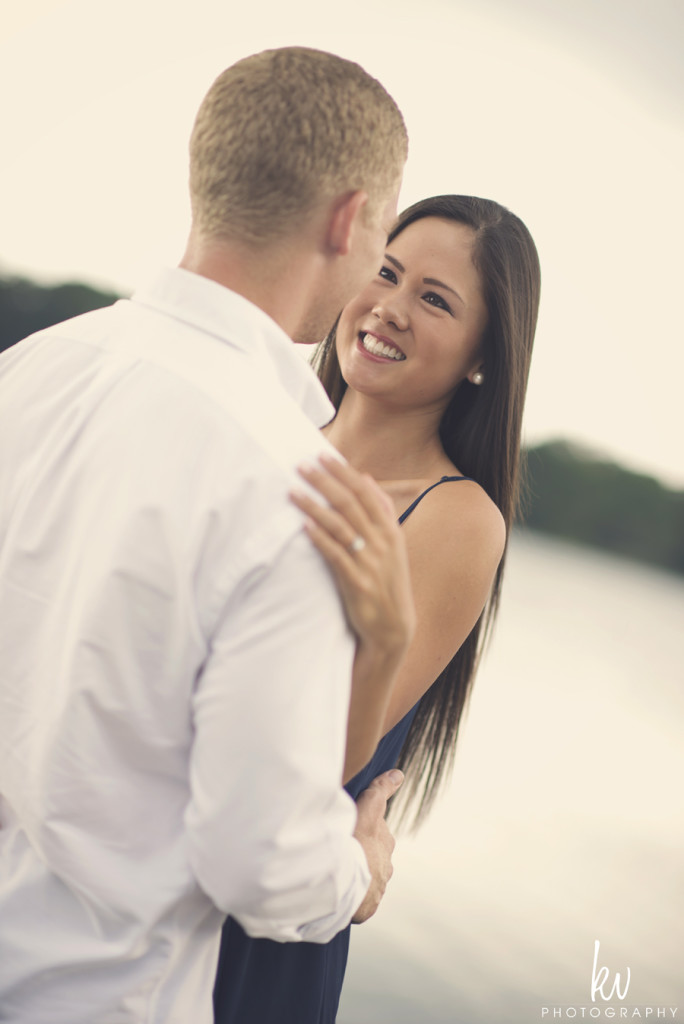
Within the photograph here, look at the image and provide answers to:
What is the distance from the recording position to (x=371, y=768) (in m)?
1.55

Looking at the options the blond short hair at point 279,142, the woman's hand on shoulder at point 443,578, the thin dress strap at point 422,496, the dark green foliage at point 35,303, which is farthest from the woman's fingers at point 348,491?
the dark green foliage at point 35,303

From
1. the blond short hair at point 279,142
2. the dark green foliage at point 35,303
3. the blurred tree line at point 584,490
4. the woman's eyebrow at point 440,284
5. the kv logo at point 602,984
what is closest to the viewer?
the blond short hair at point 279,142

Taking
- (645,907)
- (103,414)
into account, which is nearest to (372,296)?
(103,414)

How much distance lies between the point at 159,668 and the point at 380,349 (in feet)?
3.54

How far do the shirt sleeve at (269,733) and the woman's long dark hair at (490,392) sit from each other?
105cm

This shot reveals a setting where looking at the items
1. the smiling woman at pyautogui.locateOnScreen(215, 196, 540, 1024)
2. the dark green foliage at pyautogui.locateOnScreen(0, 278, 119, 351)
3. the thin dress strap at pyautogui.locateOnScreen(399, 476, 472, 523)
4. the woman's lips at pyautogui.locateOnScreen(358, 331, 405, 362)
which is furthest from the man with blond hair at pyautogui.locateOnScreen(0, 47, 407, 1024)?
the dark green foliage at pyautogui.locateOnScreen(0, 278, 119, 351)

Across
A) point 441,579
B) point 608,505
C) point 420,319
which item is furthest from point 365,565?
point 608,505

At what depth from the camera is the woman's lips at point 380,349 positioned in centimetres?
173

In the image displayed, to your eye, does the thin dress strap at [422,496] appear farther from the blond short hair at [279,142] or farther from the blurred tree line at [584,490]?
the blurred tree line at [584,490]

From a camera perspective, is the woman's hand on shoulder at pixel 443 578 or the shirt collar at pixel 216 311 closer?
the shirt collar at pixel 216 311

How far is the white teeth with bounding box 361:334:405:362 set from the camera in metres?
1.74

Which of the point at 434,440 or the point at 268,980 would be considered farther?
the point at 434,440

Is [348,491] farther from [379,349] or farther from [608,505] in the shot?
[608,505]

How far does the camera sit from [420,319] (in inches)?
67.2
